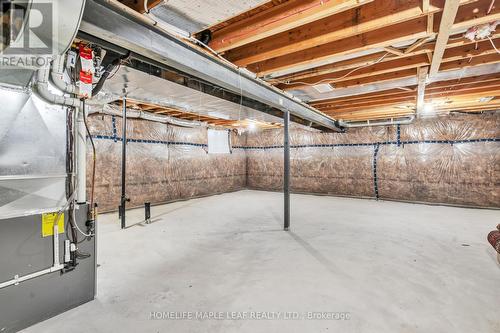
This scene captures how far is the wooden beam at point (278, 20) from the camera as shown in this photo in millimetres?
1528

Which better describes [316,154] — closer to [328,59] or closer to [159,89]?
[328,59]

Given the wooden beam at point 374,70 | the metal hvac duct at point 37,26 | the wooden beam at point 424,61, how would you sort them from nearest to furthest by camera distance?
the metal hvac duct at point 37,26 → the wooden beam at point 424,61 → the wooden beam at point 374,70

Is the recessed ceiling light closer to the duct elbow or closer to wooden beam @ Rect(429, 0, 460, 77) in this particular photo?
wooden beam @ Rect(429, 0, 460, 77)

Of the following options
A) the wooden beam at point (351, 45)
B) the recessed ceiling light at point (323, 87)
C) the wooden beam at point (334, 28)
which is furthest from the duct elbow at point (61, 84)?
the recessed ceiling light at point (323, 87)

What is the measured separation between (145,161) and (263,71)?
3704 mm

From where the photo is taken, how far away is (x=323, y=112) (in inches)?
195

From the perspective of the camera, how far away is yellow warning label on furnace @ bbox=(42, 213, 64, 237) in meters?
1.52

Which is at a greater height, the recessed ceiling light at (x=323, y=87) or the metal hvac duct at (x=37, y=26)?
the recessed ceiling light at (x=323, y=87)

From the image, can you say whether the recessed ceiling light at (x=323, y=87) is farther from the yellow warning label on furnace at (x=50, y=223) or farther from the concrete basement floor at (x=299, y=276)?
the yellow warning label on furnace at (x=50, y=223)

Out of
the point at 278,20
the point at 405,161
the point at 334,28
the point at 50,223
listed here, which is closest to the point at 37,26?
the point at 50,223

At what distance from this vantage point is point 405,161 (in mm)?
5609

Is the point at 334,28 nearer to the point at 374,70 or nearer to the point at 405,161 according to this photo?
the point at 374,70

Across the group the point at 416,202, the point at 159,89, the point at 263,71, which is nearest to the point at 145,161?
the point at 159,89

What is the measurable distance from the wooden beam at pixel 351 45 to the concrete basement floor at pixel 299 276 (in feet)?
6.59
